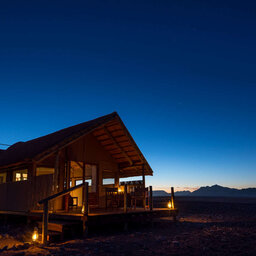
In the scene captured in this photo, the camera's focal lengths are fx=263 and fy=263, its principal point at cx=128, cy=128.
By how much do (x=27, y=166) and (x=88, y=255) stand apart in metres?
7.26

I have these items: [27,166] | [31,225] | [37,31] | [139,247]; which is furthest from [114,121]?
[37,31]

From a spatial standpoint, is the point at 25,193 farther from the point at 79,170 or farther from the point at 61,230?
the point at 79,170

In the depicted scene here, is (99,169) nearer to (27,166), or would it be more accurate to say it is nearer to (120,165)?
(120,165)

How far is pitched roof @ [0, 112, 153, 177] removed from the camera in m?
12.0

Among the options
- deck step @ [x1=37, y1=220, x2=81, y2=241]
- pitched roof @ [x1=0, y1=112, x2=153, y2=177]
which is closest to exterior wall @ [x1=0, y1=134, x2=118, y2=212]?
pitched roof @ [x1=0, y1=112, x2=153, y2=177]

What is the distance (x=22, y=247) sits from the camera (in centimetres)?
738

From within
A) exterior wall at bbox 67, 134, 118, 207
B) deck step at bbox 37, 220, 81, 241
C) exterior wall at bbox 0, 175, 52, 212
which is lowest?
deck step at bbox 37, 220, 81, 241

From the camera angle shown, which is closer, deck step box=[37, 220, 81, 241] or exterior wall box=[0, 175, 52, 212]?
deck step box=[37, 220, 81, 241]

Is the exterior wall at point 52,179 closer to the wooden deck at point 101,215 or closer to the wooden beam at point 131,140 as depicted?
the wooden deck at point 101,215

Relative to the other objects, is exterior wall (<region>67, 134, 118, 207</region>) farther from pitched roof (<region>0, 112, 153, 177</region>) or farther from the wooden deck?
the wooden deck

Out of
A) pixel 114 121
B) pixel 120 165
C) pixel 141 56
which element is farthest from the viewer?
pixel 141 56

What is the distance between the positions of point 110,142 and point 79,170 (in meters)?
2.87

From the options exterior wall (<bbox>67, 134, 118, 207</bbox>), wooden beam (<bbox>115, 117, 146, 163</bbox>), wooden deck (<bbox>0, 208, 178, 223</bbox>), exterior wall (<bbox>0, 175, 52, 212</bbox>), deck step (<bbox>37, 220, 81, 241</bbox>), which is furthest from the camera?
wooden beam (<bbox>115, 117, 146, 163</bbox>)

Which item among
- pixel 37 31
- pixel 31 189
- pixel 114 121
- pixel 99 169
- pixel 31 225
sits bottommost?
pixel 31 225
